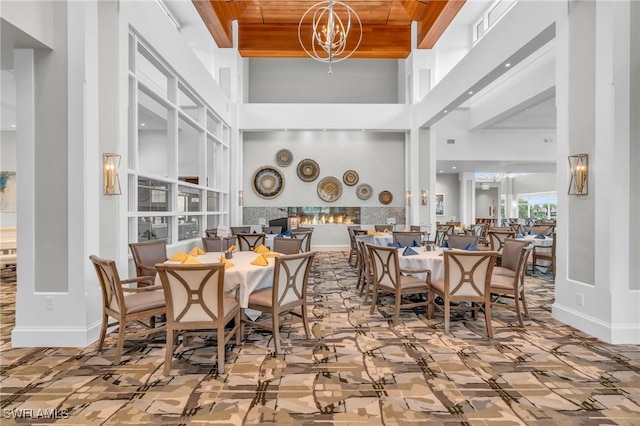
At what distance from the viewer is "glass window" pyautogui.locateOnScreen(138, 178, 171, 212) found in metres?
4.77

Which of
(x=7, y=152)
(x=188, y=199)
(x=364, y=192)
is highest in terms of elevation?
(x=7, y=152)

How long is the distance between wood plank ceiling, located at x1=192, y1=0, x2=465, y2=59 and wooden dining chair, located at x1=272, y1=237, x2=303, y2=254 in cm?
651

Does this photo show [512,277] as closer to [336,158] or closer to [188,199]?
[188,199]

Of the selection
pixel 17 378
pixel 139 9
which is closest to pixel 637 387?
pixel 17 378

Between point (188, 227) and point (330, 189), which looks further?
point (330, 189)

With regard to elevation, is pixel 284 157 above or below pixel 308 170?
above

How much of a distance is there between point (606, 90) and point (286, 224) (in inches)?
253

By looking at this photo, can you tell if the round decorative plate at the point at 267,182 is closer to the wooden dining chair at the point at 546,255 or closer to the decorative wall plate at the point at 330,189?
the decorative wall plate at the point at 330,189

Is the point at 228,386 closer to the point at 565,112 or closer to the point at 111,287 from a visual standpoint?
the point at 111,287

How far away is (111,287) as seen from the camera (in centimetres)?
295

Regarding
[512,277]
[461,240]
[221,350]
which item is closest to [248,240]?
[221,350]

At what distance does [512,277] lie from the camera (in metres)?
4.20

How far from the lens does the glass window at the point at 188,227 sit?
246 inches

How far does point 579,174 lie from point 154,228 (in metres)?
5.78
